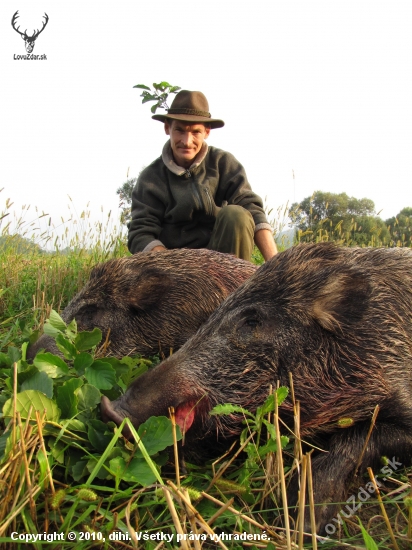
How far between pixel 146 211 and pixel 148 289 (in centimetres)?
178

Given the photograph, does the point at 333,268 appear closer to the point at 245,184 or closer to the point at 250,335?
the point at 250,335

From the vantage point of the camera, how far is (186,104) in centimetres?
514

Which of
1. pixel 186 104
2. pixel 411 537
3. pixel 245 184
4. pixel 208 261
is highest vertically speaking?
pixel 186 104

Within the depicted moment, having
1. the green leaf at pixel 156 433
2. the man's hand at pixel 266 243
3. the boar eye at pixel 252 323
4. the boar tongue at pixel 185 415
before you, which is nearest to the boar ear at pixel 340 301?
the boar eye at pixel 252 323

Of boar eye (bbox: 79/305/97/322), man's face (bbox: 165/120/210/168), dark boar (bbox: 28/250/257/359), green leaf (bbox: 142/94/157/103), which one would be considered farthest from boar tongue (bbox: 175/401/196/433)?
green leaf (bbox: 142/94/157/103)

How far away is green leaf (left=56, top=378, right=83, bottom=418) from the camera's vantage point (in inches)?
79.9

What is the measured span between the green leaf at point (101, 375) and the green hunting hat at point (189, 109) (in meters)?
3.36

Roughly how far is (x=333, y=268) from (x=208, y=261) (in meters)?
1.47

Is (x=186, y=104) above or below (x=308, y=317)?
above

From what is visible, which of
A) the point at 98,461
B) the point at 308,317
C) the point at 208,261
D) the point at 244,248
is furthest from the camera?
the point at 244,248

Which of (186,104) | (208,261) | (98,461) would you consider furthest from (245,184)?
(98,461)

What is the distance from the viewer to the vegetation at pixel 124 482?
159 cm

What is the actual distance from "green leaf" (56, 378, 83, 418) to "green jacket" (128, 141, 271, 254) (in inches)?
124

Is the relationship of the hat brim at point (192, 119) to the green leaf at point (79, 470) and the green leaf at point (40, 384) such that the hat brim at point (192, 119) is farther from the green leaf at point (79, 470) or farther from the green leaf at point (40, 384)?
the green leaf at point (79, 470)
